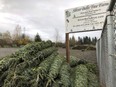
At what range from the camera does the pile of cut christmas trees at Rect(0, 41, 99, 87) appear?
2.88 m

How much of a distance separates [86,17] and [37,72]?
248 centimetres

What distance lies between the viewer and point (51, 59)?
3.58 metres

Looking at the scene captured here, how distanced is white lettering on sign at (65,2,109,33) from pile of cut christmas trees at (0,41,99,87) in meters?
1.56

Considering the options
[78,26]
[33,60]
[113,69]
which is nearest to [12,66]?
[33,60]

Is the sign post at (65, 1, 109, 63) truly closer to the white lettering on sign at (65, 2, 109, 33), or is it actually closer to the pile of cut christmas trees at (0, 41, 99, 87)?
the white lettering on sign at (65, 2, 109, 33)

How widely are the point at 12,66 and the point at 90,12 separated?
2.52 metres

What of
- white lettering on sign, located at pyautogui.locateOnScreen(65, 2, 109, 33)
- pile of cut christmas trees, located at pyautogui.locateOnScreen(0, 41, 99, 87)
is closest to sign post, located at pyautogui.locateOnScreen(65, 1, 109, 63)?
white lettering on sign, located at pyautogui.locateOnScreen(65, 2, 109, 33)

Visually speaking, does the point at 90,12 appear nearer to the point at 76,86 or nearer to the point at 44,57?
the point at 44,57

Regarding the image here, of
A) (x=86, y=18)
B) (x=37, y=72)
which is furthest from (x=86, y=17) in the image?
(x=37, y=72)

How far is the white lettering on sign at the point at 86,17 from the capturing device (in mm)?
4801

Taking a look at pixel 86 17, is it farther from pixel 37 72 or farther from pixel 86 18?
pixel 37 72

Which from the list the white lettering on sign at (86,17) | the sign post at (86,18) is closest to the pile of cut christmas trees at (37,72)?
the sign post at (86,18)

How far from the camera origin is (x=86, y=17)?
497 cm

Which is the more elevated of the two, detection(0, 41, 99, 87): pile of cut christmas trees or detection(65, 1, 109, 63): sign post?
detection(65, 1, 109, 63): sign post
